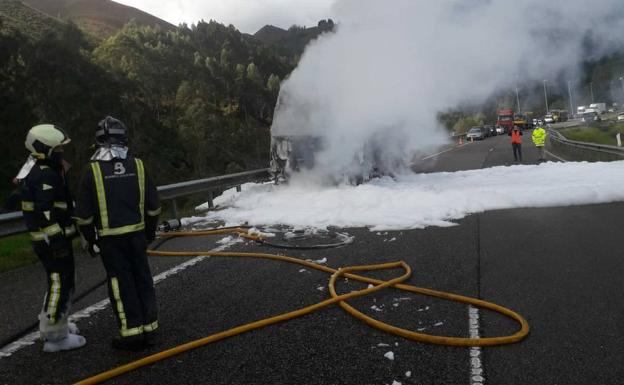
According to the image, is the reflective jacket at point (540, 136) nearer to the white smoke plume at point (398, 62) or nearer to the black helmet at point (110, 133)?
the white smoke plume at point (398, 62)

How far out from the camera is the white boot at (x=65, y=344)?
3840mm

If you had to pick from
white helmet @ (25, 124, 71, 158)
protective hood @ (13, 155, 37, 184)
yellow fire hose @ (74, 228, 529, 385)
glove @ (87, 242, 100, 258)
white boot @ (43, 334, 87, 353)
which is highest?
white helmet @ (25, 124, 71, 158)

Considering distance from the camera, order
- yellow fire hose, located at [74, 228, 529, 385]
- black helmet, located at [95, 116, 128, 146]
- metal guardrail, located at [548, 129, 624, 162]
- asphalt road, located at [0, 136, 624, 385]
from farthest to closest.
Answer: metal guardrail, located at [548, 129, 624, 162]
black helmet, located at [95, 116, 128, 146]
yellow fire hose, located at [74, 228, 529, 385]
asphalt road, located at [0, 136, 624, 385]

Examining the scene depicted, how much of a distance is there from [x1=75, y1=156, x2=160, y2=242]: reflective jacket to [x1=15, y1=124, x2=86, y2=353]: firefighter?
0.63 ft

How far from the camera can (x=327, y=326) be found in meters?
4.06

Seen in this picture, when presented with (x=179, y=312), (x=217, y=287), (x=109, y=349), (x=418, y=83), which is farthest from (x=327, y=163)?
(x=109, y=349)

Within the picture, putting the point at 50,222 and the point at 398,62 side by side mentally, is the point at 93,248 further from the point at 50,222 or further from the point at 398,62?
the point at 398,62

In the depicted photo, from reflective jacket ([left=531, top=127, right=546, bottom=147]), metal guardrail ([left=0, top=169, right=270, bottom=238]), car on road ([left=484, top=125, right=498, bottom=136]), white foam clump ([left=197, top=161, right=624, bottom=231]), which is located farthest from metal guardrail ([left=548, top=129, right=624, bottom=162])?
car on road ([left=484, top=125, right=498, bottom=136])

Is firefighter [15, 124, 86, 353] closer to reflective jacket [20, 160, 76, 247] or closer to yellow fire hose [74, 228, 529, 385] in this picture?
reflective jacket [20, 160, 76, 247]

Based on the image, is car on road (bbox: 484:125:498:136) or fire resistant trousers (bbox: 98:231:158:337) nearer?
fire resistant trousers (bbox: 98:231:158:337)

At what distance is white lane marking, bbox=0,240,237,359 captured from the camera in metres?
3.97

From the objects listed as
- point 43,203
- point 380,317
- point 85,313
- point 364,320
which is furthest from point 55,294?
point 380,317

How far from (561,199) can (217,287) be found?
711 cm

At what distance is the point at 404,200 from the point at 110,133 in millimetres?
6943
